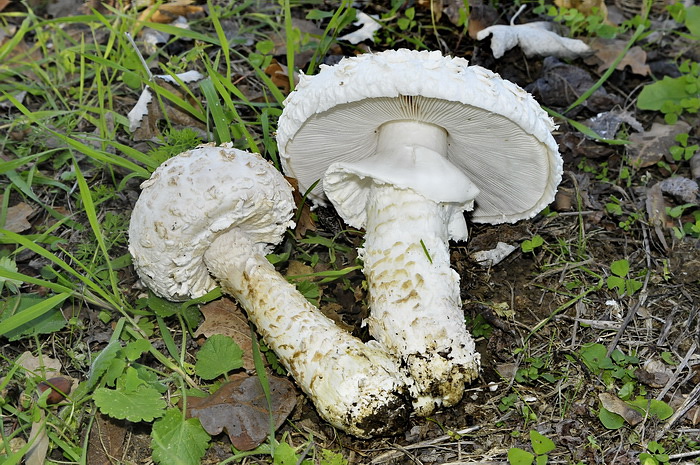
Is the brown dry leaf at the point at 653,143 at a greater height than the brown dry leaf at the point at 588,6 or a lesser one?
lesser

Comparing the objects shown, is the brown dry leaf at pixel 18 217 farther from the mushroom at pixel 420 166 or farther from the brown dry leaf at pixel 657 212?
the brown dry leaf at pixel 657 212

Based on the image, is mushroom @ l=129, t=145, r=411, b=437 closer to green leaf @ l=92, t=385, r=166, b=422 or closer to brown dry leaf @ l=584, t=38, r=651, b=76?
green leaf @ l=92, t=385, r=166, b=422

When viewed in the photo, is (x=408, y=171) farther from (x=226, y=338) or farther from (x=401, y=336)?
(x=226, y=338)

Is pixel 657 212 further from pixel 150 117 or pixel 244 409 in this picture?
pixel 150 117

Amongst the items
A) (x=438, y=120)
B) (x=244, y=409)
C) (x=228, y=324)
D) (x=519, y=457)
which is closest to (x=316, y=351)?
(x=244, y=409)

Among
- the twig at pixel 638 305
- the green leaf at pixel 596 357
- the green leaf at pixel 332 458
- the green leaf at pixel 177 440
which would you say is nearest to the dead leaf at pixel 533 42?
the twig at pixel 638 305
